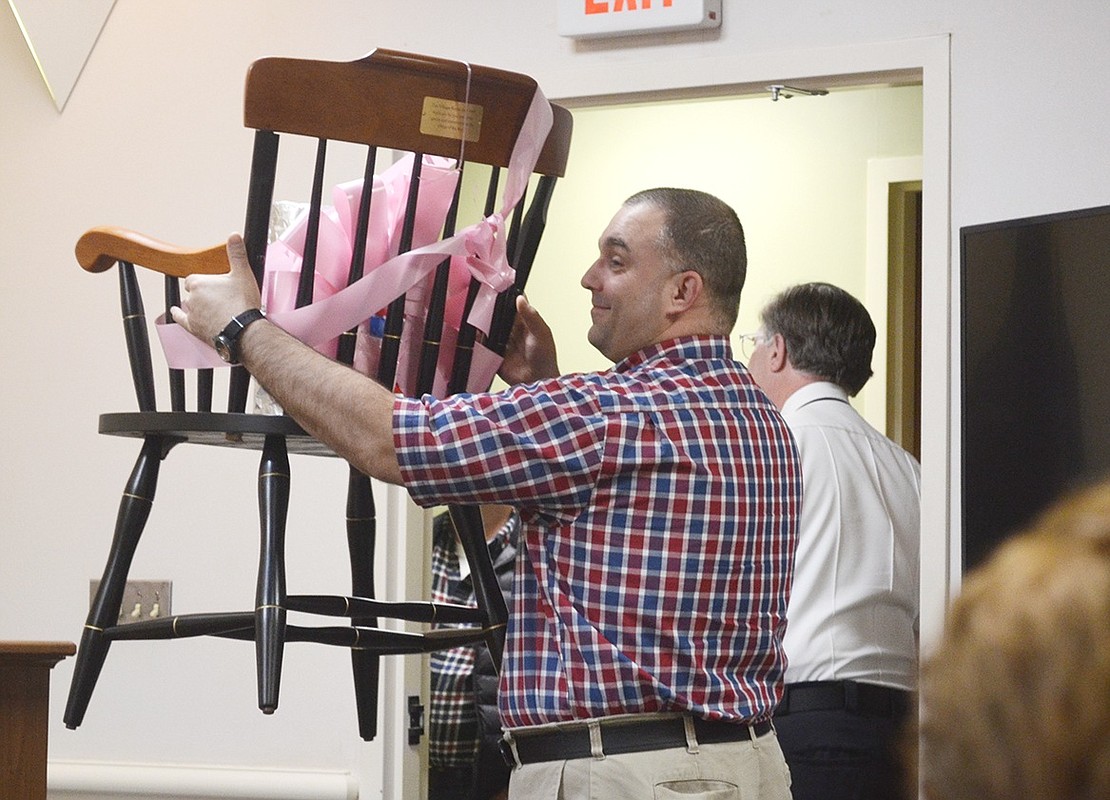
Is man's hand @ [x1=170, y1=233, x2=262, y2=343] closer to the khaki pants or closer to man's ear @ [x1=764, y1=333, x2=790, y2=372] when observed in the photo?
the khaki pants

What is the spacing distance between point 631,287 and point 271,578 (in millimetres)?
579

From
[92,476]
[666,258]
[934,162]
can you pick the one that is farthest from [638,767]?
[92,476]

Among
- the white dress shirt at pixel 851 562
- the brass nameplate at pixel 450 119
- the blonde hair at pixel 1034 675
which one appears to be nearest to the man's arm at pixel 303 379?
the brass nameplate at pixel 450 119

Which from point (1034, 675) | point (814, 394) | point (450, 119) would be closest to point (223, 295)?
point (450, 119)

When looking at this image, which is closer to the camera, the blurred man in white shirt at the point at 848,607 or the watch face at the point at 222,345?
the watch face at the point at 222,345

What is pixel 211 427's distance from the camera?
1.67 m

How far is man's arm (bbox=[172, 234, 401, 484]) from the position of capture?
160 centimetres

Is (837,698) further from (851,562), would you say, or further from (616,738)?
(616,738)

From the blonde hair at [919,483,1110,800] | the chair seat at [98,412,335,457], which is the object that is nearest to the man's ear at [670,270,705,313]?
the chair seat at [98,412,335,457]

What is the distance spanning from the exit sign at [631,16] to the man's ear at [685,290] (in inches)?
45.5

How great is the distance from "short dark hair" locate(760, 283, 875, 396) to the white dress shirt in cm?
15

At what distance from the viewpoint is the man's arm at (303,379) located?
160 cm

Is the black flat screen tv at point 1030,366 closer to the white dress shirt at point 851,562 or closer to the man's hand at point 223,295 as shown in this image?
the white dress shirt at point 851,562

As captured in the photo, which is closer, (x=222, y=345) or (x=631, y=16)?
(x=222, y=345)
